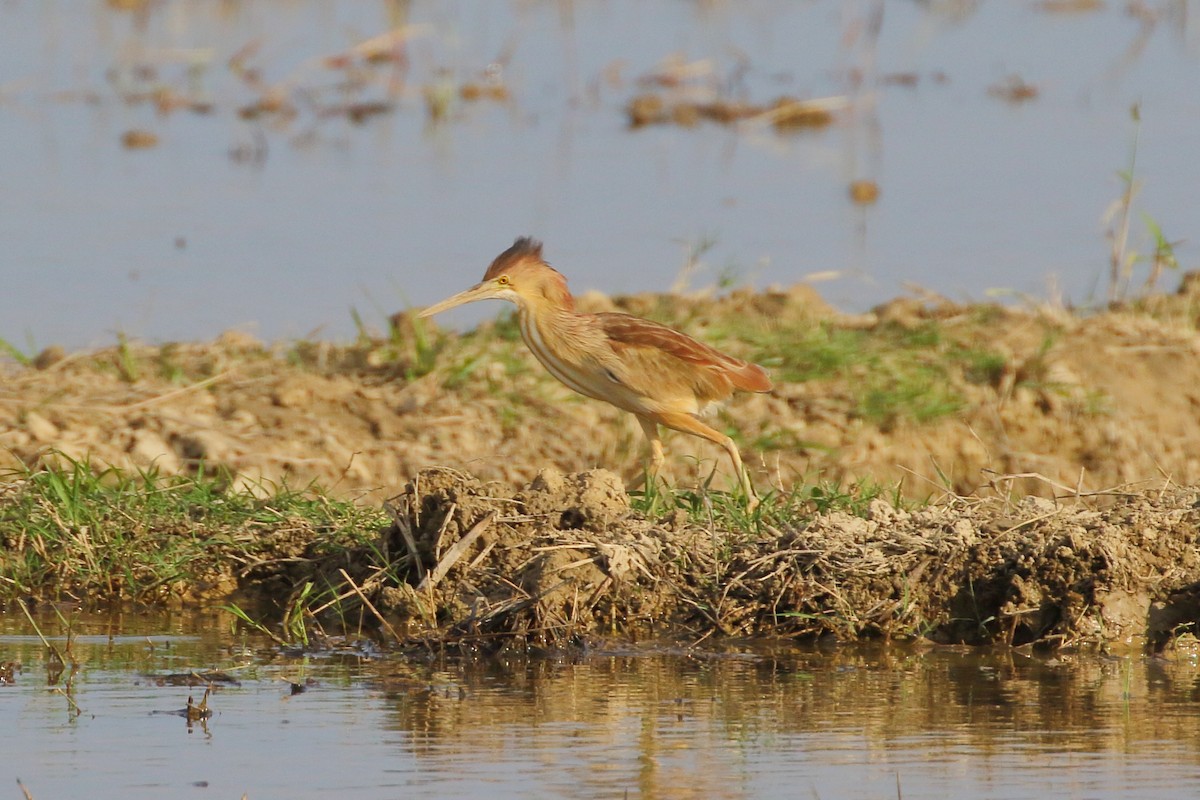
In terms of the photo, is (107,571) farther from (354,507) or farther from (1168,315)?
(1168,315)

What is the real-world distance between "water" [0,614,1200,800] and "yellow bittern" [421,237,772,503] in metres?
1.63

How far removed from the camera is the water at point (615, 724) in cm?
496

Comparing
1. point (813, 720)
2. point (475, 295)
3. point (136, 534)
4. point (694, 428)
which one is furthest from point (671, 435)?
point (813, 720)

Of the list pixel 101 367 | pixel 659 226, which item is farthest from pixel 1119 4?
pixel 101 367

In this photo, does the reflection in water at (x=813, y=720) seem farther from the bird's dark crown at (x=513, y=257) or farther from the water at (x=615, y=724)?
the bird's dark crown at (x=513, y=257)

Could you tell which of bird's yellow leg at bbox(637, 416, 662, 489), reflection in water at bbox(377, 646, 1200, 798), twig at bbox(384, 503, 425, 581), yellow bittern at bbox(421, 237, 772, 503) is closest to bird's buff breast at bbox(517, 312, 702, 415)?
yellow bittern at bbox(421, 237, 772, 503)

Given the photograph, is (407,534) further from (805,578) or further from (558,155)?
(558,155)

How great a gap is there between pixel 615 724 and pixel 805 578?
1201 millimetres

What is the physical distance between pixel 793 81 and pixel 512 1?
4.66 m

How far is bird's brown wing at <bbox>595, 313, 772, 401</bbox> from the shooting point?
793 cm

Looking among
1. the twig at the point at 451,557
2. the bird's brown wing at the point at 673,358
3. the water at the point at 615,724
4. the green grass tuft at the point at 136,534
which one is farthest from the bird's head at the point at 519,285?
the water at the point at 615,724

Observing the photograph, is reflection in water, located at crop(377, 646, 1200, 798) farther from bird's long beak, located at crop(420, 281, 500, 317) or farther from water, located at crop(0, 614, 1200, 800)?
bird's long beak, located at crop(420, 281, 500, 317)

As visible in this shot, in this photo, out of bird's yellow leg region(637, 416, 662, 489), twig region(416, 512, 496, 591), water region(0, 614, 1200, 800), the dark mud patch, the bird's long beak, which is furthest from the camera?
the bird's long beak

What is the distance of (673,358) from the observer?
313 inches
